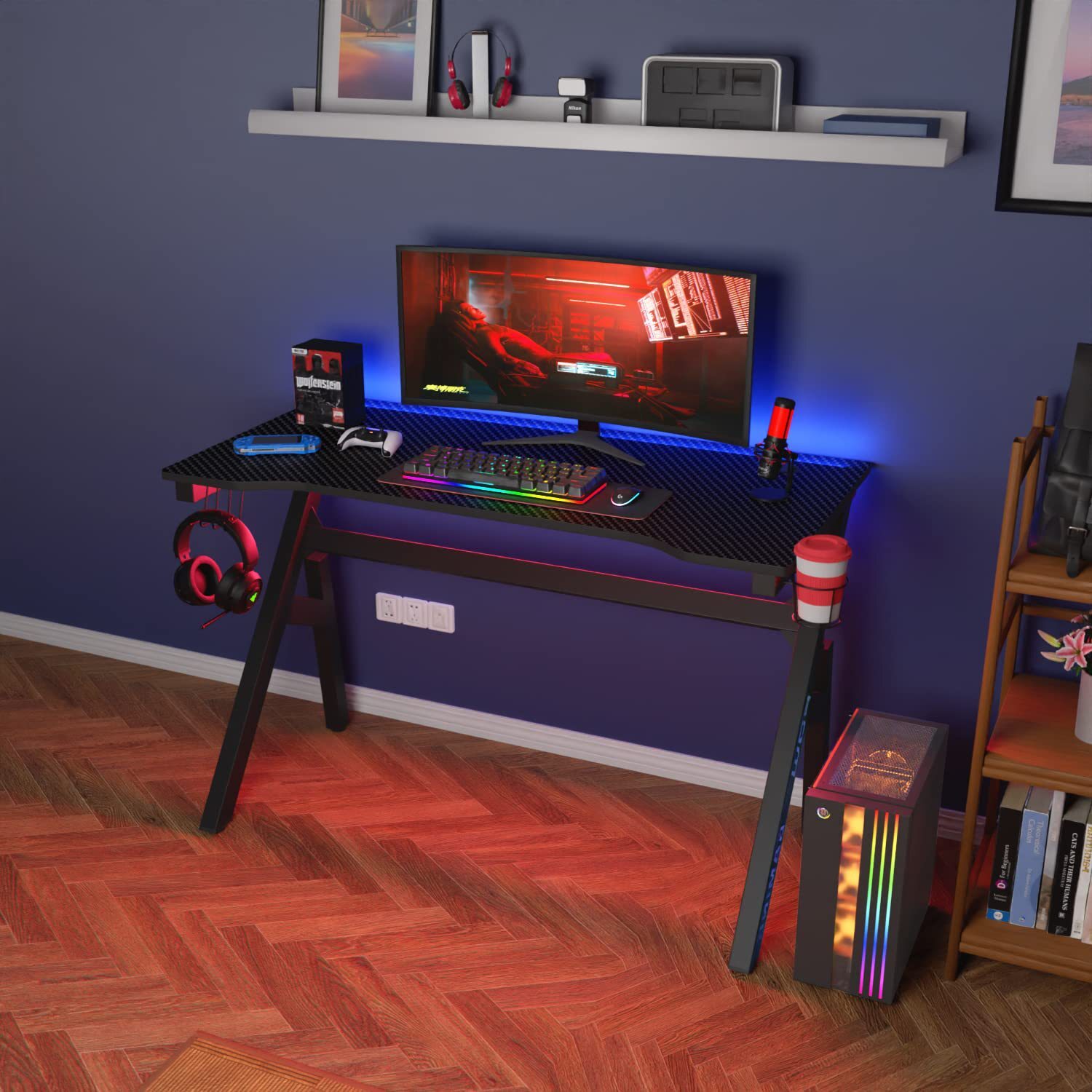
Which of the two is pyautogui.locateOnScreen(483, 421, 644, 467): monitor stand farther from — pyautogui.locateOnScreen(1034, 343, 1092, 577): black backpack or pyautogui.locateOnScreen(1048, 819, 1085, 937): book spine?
pyautogui.locateOnScreen(1048, 819, 1085, 937): book spine

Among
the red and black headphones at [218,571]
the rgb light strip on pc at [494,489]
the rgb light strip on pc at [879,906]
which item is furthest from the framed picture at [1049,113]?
the red and black headphones at [218,571]

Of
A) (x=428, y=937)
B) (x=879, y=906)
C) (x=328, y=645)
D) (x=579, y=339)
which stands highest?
(x=579, y=339)

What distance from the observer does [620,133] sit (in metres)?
2.64

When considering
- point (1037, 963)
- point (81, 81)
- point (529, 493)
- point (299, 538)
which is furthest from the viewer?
point (81, 81)

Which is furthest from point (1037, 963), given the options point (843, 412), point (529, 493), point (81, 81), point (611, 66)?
point (81, 81)

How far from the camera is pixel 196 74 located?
320 cm

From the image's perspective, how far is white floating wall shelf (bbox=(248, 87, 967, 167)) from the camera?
2.46 metres

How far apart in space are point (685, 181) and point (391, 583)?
52.4 inches

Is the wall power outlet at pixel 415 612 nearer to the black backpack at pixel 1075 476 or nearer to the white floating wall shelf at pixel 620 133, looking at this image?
the white floating wall shelf at pixel 620 133

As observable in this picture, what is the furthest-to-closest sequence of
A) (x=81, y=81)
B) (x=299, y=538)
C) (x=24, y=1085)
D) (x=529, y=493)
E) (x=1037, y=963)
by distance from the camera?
(x=81, y=81) < (x=299, y=538) < (x=529, y=493) < (x=1037, y=963) < (x=24, y=1085)

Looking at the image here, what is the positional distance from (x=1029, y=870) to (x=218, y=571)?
6.31ft

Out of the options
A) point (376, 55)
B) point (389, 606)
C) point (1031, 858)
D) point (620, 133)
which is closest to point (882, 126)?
point (620, 133)

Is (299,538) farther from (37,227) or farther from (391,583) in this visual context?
(37,227)

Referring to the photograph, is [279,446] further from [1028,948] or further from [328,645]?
[1028,948]
